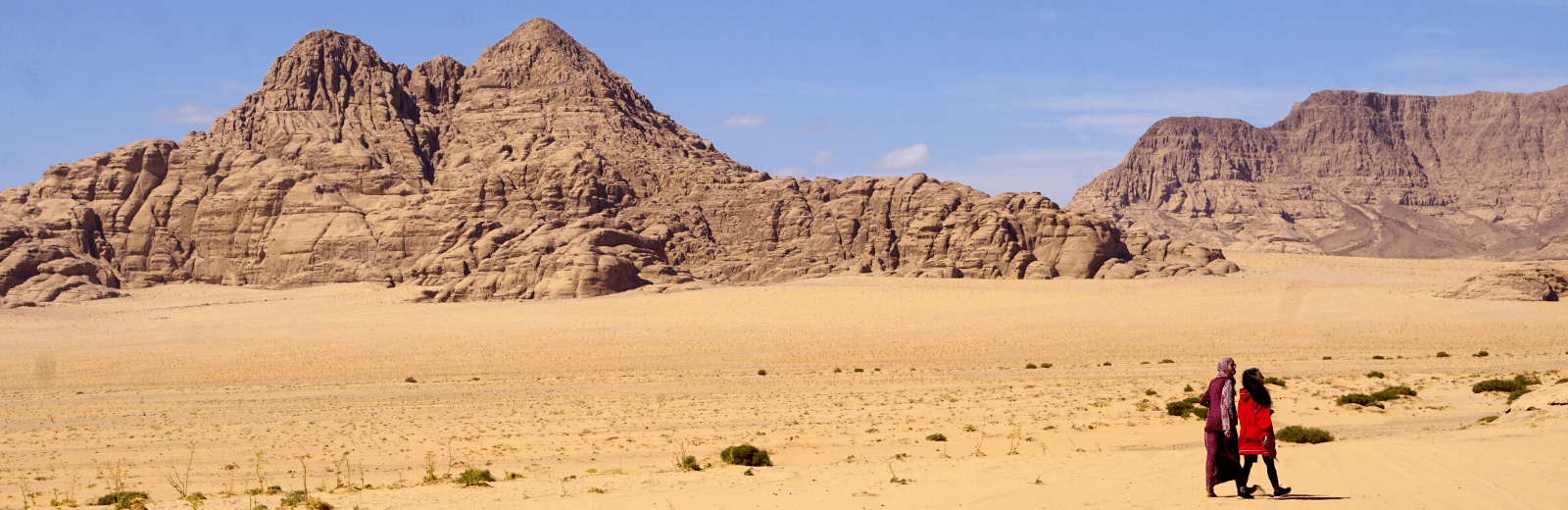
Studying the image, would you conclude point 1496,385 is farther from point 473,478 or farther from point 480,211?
point 480,211

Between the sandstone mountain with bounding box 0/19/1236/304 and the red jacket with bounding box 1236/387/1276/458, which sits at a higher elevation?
the sandstone mountain with bounding box 0/19/1236/304

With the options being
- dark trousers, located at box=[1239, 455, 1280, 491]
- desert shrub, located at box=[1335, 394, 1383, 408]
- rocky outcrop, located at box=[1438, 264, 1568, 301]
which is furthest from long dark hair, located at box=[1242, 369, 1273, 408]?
rocky outcrop, located at box=[1438, 264, 1568, 301]

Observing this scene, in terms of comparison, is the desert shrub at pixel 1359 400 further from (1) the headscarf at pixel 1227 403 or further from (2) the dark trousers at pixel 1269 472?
(1) the headscarf at pixel 1227 403

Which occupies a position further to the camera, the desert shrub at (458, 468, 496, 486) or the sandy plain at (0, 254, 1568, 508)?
the desert shrub at (458, 468, 496, 486)

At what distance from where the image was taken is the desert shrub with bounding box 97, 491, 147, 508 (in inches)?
562

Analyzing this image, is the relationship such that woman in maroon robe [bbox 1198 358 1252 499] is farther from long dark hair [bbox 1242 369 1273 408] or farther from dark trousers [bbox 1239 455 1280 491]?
long dark hair [bbox 1242 369 1273 408]

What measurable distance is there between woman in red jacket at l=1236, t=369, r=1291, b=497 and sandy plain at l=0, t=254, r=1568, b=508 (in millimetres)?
374

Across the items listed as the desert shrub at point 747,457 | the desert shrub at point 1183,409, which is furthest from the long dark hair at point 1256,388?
the desert shrub at point 1183,409

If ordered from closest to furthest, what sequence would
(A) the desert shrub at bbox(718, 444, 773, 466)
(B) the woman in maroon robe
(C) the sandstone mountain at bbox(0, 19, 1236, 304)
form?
(B) the woman in maroon robe
(A) the desert shrub at bbox(718, 444, 773, 466)
(C) the sandstone mountain at bbox(0, 19, 1236, 304)

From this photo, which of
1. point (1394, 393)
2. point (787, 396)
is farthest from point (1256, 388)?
point (787, 396)

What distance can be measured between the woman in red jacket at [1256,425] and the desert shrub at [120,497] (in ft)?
41.3

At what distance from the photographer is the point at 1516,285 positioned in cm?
5850

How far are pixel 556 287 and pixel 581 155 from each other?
20.0 m

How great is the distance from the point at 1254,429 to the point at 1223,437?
1.00 feet
